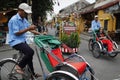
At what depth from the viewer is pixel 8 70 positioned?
19.7 ft

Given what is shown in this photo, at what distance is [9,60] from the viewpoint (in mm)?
5969

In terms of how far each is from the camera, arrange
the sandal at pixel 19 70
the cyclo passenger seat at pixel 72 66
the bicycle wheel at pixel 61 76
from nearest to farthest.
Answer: the bicycle wheel at pixel 61 76
the cyclo passenger seat at pixel 72 66
the sandal at pixel 19 70

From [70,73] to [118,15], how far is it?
1754 centimetres

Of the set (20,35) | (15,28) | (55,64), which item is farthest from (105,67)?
(15,28)

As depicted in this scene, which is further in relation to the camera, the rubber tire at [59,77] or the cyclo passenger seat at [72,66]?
the cyclo passenger seat at [72,66]

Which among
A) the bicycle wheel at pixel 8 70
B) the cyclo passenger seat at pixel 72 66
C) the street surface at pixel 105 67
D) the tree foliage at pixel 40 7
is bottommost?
the street surface at pixel 105 67

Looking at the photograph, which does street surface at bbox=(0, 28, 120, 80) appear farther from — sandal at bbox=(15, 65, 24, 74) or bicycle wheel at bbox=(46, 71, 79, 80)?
bicycle wheel at bbox=(46, 71, 79, 80)

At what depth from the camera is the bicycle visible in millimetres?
5770

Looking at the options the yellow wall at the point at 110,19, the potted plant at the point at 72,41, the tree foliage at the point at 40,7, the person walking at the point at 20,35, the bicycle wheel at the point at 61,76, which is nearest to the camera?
the bicycle wheel at the point at 61,76

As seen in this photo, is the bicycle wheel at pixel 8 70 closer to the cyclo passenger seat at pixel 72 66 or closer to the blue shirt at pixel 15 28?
the blue shirt at pixel 15 28

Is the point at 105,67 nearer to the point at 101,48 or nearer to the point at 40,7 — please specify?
the point at 101,48

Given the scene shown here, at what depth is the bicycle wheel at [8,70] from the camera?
579 cm

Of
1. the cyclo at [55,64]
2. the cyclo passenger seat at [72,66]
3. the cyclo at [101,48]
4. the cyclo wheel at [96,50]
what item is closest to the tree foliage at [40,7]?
the cyclo at [101,48]

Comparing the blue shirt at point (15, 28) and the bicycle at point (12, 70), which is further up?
the blue shirt at point (15, 28)
